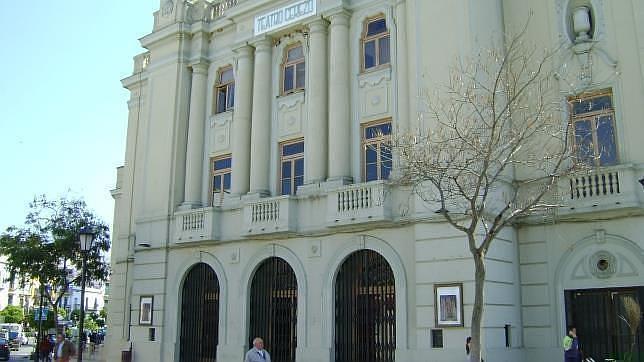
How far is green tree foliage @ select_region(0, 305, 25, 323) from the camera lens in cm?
8050

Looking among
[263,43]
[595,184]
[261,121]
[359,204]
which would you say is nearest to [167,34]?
[263,43]

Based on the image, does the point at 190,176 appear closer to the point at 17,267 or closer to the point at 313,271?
the point at 313,271

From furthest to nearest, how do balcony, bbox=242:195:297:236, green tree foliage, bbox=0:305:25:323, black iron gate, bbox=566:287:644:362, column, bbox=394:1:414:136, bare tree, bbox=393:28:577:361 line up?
green tree foliage, bbox=0:305:25:323 < balcony, bbox=242:195:297:236 < column, bbox=394:1:414:136 < bare tree, bbox=393:28:577:361 < black iron gate, bbox=566:287:644:362

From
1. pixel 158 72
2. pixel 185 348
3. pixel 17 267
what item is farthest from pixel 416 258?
pixel 17 267

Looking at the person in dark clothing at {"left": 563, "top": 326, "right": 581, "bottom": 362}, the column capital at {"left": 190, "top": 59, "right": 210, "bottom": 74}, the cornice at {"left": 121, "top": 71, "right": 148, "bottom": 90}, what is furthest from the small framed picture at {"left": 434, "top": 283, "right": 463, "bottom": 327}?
the cornice at {"left": 121, "top": 71, "right": 148, "bottom": 90}

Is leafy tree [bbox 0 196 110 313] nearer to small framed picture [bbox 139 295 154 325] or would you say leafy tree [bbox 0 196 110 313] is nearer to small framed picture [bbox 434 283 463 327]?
small framed picture [bbox 139 295 154 325]

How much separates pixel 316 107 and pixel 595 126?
26.4ft

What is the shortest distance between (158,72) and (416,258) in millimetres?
14015

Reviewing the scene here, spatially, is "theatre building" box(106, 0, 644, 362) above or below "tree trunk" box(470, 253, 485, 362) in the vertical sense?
above

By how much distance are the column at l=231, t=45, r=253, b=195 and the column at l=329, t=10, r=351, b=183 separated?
364cm

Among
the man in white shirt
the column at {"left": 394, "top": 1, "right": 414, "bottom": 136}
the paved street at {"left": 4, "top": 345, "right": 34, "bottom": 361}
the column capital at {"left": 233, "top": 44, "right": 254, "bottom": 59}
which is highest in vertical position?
the column capital at {"left": 233, "top": 44, "right": 254, "bottom": 59}

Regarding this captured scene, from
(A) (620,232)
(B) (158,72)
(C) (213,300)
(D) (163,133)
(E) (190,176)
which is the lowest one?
(C) (213,300)

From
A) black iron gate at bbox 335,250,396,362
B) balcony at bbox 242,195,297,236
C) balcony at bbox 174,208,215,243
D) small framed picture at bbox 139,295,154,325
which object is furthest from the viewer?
small framed picture at bbox 139,295,154,325

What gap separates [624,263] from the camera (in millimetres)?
16297
